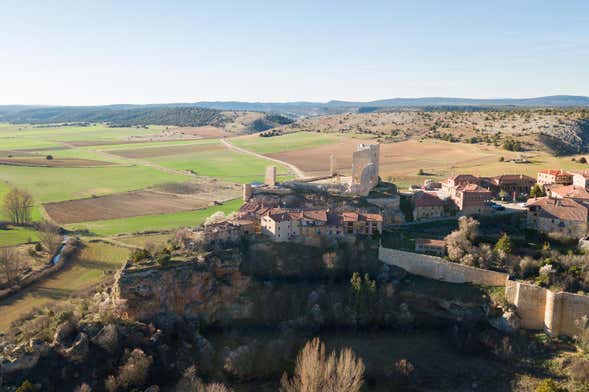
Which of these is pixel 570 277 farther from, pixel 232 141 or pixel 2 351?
pixel 232 141

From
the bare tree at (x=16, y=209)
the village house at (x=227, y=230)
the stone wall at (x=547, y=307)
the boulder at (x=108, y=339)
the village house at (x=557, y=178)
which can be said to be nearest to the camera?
the boulder at (x=108, y=339)

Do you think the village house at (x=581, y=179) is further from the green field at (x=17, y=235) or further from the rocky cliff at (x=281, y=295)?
the green field at (x=17, y=235)

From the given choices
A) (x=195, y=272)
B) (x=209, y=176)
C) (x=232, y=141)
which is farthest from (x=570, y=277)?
(x=232, y=141)

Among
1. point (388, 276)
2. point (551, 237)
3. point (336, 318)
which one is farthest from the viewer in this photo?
point (551, 237)

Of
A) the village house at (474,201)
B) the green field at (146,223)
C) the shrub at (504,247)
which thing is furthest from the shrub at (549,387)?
the green field at (146,223)

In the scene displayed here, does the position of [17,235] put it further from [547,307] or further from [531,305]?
[547,307]

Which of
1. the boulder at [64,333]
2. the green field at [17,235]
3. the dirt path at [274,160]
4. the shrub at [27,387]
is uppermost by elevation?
the dirt path at [274,160]
